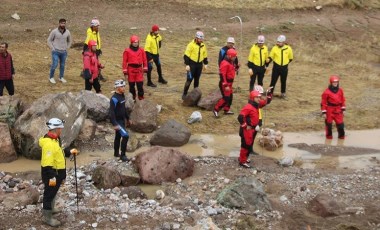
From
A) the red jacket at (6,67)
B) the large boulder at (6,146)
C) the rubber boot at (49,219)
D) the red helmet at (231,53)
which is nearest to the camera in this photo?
the rubber boot at (49,219)

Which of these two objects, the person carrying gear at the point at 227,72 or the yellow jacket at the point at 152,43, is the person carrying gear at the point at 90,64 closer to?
the yellow jacket at the point at 152,43

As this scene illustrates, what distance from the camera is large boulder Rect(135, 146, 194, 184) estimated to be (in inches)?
447

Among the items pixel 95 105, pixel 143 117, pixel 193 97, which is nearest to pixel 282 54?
pixel 193 97

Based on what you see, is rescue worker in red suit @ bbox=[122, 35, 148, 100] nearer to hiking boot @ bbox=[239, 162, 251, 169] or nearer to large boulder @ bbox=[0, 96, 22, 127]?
large boulder @ bbox=[0, 96, 22, 127]

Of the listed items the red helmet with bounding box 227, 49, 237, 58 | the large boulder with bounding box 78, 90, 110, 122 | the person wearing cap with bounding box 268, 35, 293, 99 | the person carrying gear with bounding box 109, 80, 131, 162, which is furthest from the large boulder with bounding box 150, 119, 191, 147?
the person wearing cap with bounding box 268, 35, 293, 99

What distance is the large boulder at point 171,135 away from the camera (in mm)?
13375

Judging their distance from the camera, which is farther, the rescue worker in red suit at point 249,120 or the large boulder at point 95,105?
the large boulder at point 95,105

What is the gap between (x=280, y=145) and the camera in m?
13.8

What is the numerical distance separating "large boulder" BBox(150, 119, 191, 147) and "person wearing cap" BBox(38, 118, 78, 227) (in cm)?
427

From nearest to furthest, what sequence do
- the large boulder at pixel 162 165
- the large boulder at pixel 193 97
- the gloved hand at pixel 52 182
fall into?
the gloved hand at pixel 52 182 → the large boulder at pixel 162 165 → the large boulder at pixel 193 97

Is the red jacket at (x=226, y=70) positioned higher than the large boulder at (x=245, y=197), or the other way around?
the red jacket at (x=226, y=70)

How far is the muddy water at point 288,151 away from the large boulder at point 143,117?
1043mm

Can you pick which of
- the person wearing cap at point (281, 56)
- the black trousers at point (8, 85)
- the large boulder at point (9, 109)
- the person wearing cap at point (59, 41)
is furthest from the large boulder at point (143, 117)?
the person wearing cap at point (281, 56)

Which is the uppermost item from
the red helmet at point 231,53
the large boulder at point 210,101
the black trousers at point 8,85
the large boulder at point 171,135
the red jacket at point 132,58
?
the red helmet at point 231,53
